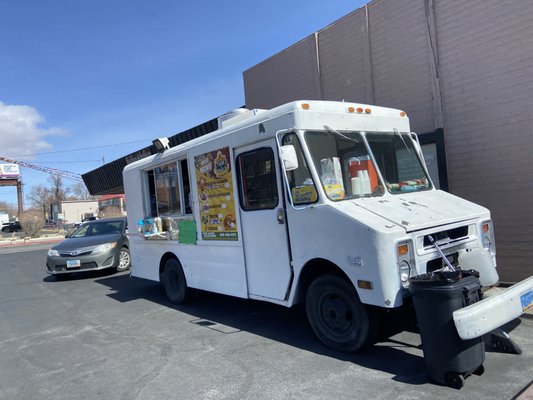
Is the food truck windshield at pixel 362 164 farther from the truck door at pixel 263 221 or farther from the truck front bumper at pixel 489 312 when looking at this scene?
the truck front bumper at pixel 489 312

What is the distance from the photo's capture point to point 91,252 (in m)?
10.9

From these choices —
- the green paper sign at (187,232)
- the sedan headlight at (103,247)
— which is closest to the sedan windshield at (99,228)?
the sedan headlight at (103,247)

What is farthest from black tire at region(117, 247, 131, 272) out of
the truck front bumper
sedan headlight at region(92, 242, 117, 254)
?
the truck front bumper

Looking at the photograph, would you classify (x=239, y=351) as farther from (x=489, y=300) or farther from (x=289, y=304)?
(x=489, y=300)

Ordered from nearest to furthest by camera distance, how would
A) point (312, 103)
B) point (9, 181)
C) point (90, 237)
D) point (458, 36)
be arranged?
point (312, 103) < point (458, 36) < point (90, 237) < point (9, 181)

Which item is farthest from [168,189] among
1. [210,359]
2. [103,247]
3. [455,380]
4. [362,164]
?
[455,380]

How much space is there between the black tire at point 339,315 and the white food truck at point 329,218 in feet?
0.04

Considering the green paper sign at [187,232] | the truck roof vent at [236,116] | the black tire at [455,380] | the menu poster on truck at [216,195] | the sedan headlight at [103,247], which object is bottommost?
the black tire at [455,380]

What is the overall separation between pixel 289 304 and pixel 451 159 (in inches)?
167

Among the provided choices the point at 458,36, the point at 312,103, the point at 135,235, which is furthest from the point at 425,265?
the point at 135,235

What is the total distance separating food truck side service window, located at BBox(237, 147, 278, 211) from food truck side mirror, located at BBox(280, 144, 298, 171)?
56cm

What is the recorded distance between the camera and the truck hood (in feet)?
14.1

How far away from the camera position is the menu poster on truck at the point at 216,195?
19.3 ft

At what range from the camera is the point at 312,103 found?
4.88 m
